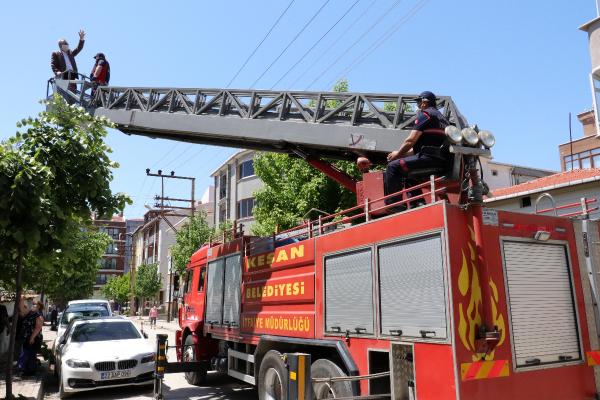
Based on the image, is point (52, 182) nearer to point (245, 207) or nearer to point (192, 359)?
point (192, 359)

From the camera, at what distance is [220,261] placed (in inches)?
376

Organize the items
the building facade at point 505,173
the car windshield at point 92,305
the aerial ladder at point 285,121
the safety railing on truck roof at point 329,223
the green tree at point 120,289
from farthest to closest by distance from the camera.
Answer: the green tree at point 120,289, the building facade at point 505,173, the car windshield at point 92,305, the aerial ladder at point 285,121, the safety railing on truck roof at point 329,223

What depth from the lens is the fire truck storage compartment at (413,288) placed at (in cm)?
444

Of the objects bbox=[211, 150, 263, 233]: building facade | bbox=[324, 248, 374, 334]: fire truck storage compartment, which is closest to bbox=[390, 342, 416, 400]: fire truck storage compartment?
bbox=[324, 248, 374, 334]: fire truck storage compartment

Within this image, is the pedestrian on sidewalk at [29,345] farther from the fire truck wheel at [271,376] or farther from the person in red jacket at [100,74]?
the fire truck wheel at [271,376]

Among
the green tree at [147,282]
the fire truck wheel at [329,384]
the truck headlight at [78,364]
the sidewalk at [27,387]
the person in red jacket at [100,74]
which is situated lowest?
the sidewalk at [27,387]

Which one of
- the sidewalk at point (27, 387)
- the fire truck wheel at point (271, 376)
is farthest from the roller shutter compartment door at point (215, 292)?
the sidewalk at point (27, 387)

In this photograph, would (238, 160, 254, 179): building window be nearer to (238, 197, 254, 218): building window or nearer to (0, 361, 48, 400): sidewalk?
(238, 197, 254, 218): building window

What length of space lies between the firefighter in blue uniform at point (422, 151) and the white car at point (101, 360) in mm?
6377

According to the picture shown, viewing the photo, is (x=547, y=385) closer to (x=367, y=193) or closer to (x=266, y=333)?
(x=367, y=193)

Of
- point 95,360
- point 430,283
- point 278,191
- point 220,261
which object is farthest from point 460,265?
point 278,191

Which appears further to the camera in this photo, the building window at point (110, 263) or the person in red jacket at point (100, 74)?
the building window at point (110, 263)

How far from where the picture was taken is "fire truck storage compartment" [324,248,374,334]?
538cm

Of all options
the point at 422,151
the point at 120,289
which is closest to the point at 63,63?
the point at 422,151
